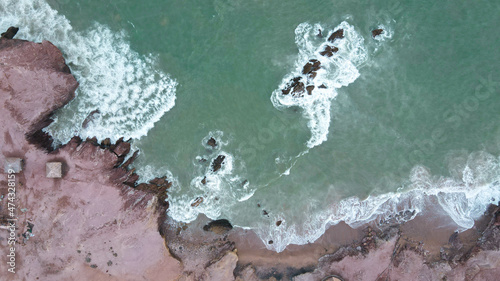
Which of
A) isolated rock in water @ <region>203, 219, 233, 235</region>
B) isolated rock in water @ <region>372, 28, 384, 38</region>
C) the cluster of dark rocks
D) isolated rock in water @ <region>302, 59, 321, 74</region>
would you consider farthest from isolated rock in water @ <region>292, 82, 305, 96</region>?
isolated rock in water @ <region>203, 219, 233, 235</region>

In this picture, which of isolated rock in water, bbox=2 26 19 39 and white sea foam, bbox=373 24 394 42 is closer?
isolated rock in water, bbox=2 26 19 39

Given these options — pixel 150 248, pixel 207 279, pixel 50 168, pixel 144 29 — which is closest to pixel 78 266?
pixel 150 248

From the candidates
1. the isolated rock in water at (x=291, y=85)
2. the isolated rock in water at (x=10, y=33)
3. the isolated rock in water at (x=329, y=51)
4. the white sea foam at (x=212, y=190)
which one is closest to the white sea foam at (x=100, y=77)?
the isolated rock in water at (x=10, y=33)

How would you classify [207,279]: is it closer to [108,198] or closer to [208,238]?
[208,238]

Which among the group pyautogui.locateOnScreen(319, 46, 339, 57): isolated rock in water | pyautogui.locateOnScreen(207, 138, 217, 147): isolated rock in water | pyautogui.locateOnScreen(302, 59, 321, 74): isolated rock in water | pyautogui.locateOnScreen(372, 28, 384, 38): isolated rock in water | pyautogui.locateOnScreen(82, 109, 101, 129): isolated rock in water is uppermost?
pyautogui.locateOnScreen(372, 28, 384, 38): isolated rock in water

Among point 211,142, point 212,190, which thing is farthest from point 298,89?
point 212,190

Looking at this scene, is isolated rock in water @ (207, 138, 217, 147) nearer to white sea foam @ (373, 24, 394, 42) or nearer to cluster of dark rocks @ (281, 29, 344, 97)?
cluster of dark rocks @ (281, 29, 344, 97)
